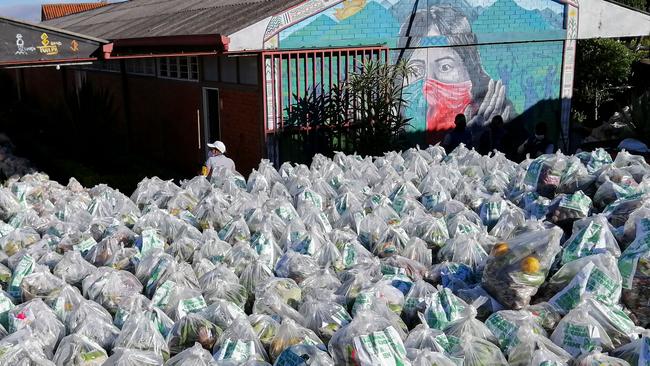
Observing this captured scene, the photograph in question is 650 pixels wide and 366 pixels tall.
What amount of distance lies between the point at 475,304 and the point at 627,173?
2.61m

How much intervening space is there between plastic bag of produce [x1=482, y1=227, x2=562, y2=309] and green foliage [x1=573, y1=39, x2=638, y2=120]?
545 inches

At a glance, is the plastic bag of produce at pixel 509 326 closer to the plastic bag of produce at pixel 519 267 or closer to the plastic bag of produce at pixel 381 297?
the plastic bag of produce at pixel 519 267

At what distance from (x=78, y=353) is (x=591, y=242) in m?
2.96

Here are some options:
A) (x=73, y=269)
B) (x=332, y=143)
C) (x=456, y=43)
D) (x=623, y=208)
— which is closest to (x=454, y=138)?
(x=332, y=143)

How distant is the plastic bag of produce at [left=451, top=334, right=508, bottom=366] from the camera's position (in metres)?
3.03

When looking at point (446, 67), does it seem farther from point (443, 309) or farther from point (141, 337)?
point (141, 337)

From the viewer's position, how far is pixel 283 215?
5.33 m

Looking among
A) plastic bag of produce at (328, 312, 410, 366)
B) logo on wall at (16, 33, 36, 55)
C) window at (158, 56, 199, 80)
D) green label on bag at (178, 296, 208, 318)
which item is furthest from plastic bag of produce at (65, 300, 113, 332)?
window at (158, 56, 199, 80)

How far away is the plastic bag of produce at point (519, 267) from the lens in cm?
373

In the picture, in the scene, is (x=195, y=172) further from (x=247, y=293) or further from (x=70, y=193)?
(x=247, y=293)

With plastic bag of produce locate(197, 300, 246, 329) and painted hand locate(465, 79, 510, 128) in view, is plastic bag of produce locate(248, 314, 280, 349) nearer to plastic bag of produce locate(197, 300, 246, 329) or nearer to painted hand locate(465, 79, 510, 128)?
plastic bag of produce locate(197, 300, 246, 329)

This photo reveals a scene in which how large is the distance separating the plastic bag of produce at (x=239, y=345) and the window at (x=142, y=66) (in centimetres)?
1160

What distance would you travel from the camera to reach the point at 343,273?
4.14 meters

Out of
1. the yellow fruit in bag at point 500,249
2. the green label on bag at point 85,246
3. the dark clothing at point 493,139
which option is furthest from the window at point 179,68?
the yellow fruit in bag at point 500,249
